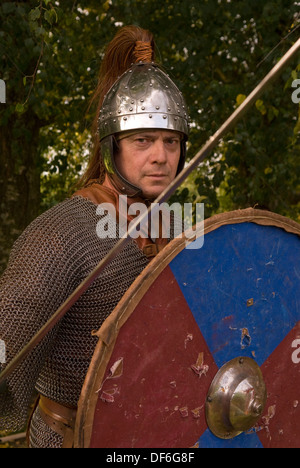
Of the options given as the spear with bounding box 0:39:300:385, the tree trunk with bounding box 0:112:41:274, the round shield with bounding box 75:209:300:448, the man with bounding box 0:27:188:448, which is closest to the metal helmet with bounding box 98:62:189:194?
the man with bounding box 0:27:188:448

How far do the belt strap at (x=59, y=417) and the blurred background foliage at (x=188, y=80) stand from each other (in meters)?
1.68

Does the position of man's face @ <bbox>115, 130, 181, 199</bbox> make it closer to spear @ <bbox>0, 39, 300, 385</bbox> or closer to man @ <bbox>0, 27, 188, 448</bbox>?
man @ <bbox>0, 27, 188, 448</bbox>

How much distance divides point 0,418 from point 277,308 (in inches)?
34.4

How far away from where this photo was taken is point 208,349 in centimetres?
142

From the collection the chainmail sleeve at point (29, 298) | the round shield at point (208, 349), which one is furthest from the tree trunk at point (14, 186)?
the round shield at point (208, 349)

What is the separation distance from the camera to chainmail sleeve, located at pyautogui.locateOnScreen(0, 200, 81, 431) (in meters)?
1.56

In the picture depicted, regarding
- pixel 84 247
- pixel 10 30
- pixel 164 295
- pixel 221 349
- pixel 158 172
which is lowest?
pixel 221 349

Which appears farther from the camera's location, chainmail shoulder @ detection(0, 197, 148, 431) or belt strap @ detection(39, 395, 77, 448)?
belt strap @ detection(39, 395, 77, 448)

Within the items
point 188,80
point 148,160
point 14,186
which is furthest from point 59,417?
point 14,186

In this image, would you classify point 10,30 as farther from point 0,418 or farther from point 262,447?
point 262,447

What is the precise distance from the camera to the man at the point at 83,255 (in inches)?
62.9
